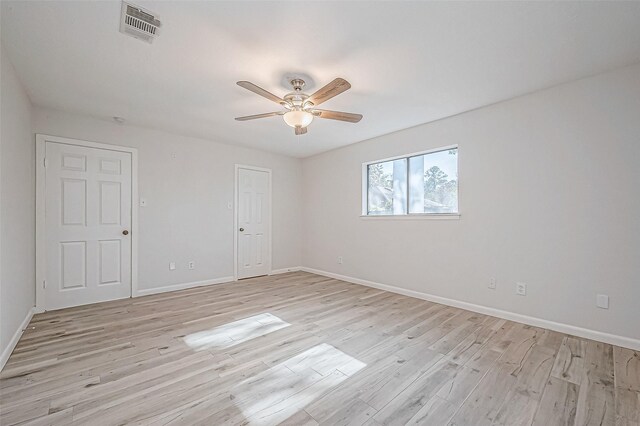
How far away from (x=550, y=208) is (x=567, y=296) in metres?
0.88

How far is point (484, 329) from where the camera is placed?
2.78 m

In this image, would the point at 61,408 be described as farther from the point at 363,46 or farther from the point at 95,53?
the point at 363,46

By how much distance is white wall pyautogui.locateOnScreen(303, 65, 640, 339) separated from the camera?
2.41 metres

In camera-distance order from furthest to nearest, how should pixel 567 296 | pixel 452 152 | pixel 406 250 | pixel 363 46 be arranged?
pixel 406 250 < pixel 452 152 < pixel 567 296 < pixel 363 46

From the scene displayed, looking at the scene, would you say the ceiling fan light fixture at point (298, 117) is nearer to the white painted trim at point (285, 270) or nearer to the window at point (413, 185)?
the window at point (413, 185)

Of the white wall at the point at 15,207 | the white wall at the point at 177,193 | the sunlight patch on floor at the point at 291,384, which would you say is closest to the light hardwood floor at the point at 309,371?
the sunlight patch on floor at the point at 291,384

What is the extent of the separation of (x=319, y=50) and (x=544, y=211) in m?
2.73

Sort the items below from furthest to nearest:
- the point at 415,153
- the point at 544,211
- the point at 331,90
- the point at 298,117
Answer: the point at 415,153 < the point at 544,211 < the point at 298,117 < the point at 331,90

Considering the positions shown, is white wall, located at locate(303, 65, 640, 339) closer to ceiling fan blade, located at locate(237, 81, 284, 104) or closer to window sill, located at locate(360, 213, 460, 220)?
window sill, located at locate(360, 213, 460, 220)

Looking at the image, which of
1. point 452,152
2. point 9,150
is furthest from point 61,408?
point 452,152

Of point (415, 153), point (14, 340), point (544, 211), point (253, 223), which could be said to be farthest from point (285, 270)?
point (544, 211)

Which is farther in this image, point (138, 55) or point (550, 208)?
point (550, 208)

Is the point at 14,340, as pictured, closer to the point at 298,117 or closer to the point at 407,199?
the point at 298,117

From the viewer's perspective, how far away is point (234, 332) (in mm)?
2693
